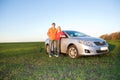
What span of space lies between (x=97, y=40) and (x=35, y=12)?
1.75 meters

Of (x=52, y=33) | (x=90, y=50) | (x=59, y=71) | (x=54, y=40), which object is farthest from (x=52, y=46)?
(x=59, y=71)

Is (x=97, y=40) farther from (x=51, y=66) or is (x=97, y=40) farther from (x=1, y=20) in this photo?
(x=1, y=20)

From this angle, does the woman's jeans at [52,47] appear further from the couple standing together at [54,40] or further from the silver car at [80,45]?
the silver car at [80,45]

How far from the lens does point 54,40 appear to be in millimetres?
6613

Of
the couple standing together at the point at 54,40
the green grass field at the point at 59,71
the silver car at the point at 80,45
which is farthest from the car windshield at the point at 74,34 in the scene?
the green grass field at the point at 59,71

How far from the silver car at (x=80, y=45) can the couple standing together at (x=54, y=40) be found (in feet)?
0.47

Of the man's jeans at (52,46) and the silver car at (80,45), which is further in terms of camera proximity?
the man's jeans at (52,46)

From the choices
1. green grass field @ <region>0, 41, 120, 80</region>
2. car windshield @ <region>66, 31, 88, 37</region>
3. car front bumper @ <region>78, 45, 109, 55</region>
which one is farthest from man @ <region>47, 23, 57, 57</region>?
green grass field @ <region>0, 41, 120, 80</region>

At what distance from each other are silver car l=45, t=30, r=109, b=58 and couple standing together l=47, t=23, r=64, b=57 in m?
0.14

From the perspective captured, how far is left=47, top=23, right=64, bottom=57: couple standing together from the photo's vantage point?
6376 mm

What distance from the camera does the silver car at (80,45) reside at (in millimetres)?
5969

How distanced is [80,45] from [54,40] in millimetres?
889

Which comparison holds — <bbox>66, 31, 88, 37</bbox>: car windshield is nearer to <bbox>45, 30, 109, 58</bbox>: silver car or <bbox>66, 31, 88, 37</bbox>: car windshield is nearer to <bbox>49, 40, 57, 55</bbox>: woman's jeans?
<bbox>45, 30, 109, 58</bbox>: silver car

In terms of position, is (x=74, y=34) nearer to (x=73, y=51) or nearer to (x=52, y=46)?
(x=73, y=51)
